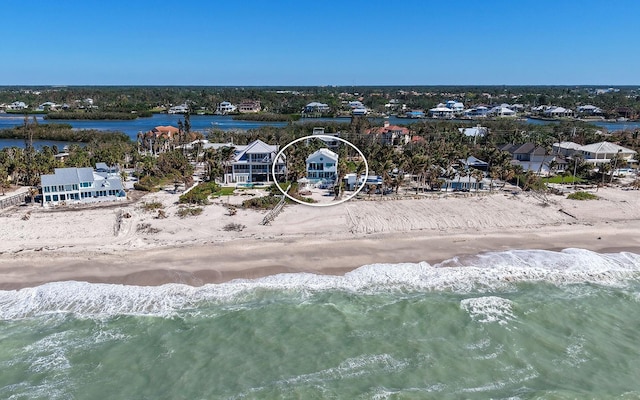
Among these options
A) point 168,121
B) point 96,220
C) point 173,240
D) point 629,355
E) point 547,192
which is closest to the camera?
point 629,355

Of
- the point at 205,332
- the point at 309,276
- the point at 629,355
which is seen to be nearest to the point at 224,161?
the point at 309,276

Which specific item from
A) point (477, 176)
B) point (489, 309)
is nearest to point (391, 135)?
point (477, 176)

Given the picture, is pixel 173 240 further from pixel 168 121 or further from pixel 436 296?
pixel 168 121

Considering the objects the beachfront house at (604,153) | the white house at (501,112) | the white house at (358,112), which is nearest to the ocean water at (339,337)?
the beachfront house at (604,153)

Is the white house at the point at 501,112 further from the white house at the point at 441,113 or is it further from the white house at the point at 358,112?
the white house at the point at 358,112

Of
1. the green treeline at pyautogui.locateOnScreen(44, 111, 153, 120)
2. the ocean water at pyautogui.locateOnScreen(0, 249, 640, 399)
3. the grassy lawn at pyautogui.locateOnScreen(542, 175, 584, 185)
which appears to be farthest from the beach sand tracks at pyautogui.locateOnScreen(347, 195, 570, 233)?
the green treeline at pyautogui.locateOnScreen(44, 111, 153, 120)
